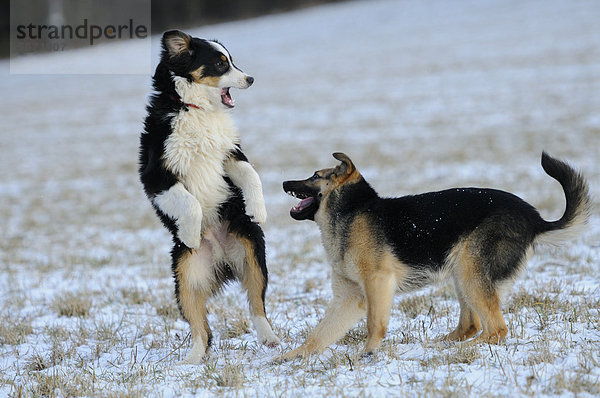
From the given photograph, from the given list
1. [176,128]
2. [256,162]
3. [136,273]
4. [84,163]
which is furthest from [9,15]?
[176,128]

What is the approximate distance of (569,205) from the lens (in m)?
4.73

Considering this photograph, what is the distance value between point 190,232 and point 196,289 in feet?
1.80

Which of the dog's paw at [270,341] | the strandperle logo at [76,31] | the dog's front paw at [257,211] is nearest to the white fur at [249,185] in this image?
the dog's front paw at [257,211]

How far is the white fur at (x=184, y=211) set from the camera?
4.86 m

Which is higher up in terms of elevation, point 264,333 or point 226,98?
point 226,98

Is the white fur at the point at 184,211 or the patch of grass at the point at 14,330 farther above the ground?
the white fur at the point at 184,211

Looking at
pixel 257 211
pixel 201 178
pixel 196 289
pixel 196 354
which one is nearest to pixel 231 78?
pixel 201 178

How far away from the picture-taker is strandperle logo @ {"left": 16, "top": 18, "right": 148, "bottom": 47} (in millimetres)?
33406

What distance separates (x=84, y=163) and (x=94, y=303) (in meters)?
14.6

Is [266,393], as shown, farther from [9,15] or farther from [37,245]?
[9,15]

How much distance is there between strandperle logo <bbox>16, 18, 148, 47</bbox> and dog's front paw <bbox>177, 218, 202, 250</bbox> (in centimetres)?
2838

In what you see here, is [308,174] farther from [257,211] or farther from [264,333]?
[264,333]

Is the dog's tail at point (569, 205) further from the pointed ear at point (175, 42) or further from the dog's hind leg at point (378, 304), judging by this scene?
the pointed ear at point (175, 42)

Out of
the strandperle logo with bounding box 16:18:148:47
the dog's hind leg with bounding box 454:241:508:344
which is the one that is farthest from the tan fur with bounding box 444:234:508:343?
the strandperle logo with bounding box 16:18:148:47
